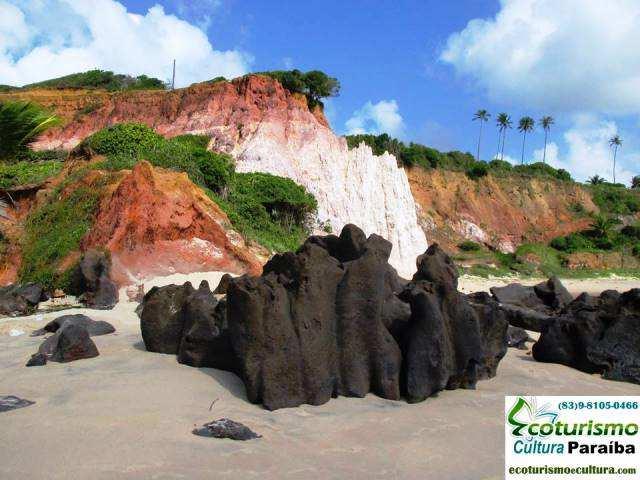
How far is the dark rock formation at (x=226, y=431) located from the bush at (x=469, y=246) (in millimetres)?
46072

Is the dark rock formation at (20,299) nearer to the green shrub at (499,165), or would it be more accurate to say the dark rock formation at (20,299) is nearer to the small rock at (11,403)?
the small rock at (11,403)

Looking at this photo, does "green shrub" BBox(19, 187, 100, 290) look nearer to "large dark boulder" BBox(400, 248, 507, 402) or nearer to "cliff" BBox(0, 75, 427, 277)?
"large dark boulder" BBox(400, 248, 507, 402)

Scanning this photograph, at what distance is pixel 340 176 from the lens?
35406 millimetres

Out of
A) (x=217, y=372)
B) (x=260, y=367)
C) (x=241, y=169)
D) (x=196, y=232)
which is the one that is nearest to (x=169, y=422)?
(x=260, y=367)

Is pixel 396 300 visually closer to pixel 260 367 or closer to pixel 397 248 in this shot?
pixel 260 367

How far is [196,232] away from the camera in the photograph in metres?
16.5

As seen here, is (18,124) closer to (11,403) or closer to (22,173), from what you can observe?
(22,173)

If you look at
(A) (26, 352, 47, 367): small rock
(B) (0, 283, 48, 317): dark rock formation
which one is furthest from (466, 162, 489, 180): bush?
(A) (26, 352, 47, 367): small rock

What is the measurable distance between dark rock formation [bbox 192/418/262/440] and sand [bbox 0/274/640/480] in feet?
0.26

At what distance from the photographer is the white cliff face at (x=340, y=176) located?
110 feet

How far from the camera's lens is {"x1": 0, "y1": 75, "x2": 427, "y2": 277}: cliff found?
112 ft

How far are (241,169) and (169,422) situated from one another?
95.6 ft

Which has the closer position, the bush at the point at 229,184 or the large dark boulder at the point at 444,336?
the large dark boulder at the point at 444,336

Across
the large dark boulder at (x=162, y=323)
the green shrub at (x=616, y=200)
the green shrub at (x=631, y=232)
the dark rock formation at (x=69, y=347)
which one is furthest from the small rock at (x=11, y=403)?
the green shrub at (x=616, y=200)
